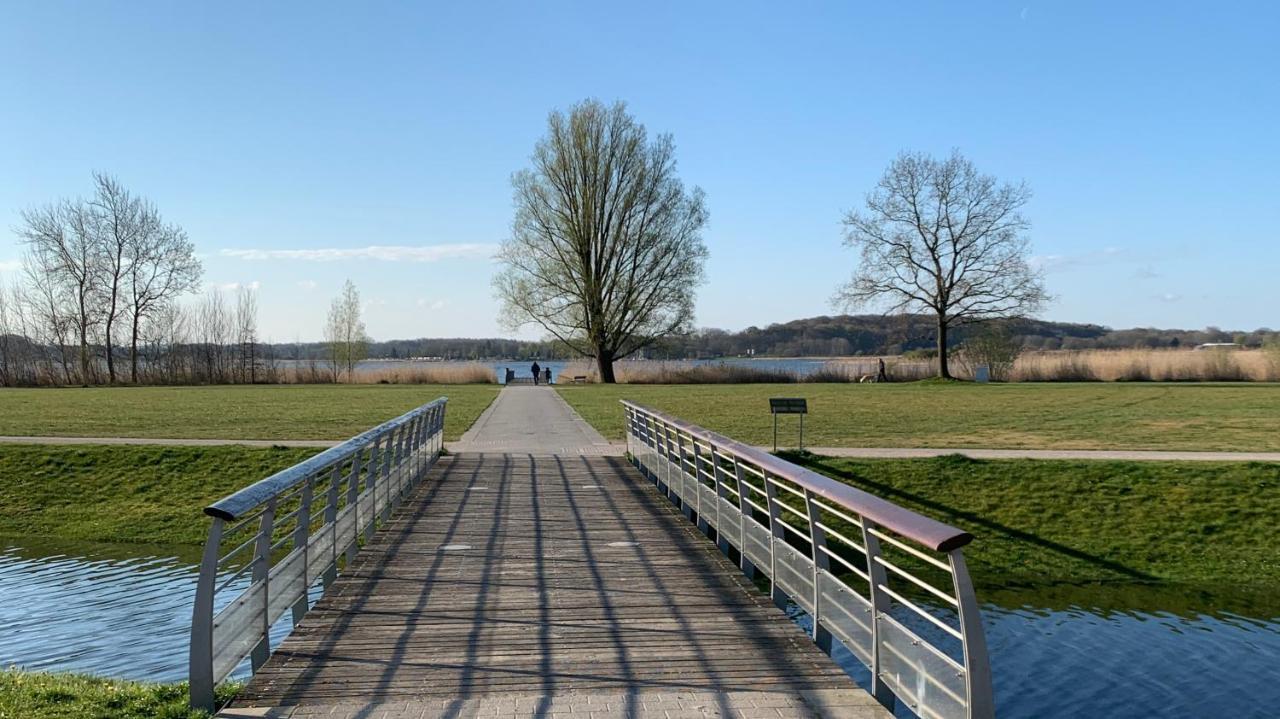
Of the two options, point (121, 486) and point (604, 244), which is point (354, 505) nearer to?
point (121, 486)

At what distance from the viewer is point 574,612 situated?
6613 mm

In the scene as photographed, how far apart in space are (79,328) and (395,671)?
66.5 m

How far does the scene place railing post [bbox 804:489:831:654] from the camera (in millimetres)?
5598

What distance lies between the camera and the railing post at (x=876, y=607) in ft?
15.2

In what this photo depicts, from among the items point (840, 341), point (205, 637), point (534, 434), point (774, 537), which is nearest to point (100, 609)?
point (205, 637)

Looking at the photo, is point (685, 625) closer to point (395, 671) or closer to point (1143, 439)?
point (395, 671)

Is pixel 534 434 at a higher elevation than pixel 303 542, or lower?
lower

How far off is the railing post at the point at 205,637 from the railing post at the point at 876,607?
10.5 ft

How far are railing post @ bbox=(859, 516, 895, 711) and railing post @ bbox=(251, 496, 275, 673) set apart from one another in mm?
3284

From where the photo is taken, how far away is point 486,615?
6.54 meters

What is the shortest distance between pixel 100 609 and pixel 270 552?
5.42 metres

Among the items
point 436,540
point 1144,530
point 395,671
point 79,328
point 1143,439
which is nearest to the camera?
point 395,671

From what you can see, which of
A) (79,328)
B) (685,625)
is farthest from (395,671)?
(79,328)

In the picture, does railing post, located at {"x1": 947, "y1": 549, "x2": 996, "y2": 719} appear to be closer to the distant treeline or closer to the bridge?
the bridge
